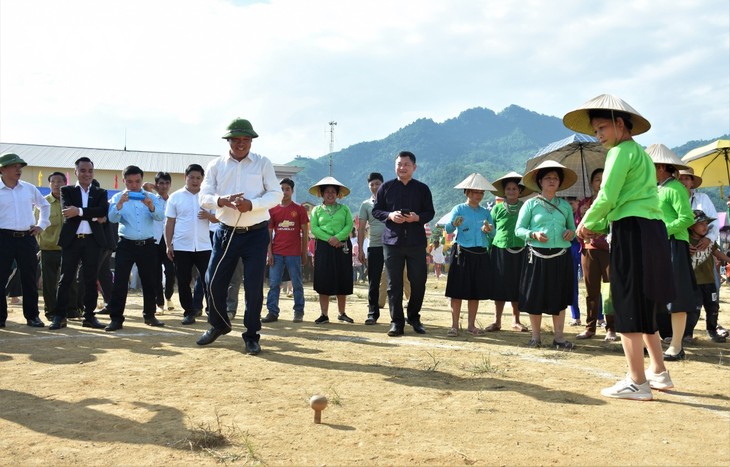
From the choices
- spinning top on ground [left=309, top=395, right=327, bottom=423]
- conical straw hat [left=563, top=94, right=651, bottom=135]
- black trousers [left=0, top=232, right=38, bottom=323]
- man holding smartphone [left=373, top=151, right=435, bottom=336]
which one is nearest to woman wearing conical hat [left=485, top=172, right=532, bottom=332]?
man holding smartphone [left=373, top=151, right=435, bottom=336]

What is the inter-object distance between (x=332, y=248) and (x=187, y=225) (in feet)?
6.95

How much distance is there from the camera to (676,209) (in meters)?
5.75

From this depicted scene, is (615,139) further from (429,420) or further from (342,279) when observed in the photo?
(342,279)

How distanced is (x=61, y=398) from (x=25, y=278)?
4.49 metres

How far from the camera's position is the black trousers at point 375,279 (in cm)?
896

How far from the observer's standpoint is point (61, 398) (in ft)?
14.1

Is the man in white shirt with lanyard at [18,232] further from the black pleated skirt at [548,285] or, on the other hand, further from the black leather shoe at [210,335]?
the black pleated skirt at [548,285]

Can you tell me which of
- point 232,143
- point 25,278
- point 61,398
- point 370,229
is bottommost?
point 61,398

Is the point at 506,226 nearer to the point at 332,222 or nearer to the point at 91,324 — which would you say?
the point at 332,222

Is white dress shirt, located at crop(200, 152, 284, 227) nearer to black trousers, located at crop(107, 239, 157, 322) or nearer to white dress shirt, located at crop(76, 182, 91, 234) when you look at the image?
black trousers, located at crop(107, 239, 157, 322)

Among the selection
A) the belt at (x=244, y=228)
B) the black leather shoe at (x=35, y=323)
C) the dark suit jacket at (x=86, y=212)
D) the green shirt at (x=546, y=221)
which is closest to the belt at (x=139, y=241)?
the dark suit jacket at (x=86, y=212)

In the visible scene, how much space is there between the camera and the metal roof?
40125mm

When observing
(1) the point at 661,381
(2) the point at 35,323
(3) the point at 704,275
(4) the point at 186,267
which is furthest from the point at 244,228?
(3) the point at 704,275

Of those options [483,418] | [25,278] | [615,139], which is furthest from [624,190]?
[25,278]
